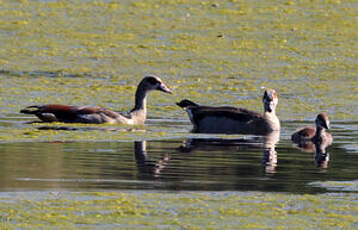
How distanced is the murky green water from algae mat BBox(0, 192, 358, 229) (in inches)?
0.6

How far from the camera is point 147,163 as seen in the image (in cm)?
1130

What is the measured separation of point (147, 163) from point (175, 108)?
20.5 feet

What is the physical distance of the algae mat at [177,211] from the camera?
8039 millimetres

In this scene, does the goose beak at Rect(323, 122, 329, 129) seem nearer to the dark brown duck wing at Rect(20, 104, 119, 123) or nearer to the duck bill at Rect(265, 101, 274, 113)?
the duck bill at Rect(265, 101, 274, 113)

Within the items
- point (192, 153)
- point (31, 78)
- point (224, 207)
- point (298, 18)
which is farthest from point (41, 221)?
point (298, 18)

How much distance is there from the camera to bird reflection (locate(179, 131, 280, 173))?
12.4 meters

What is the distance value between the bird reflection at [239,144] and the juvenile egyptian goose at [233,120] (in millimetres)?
371

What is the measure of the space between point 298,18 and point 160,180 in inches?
620

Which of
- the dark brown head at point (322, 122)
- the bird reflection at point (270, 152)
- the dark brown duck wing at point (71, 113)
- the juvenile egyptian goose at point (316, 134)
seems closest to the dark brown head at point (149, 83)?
the dark brown duck wing at point (71, 113)

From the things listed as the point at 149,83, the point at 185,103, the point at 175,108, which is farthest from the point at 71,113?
the point at 175,108

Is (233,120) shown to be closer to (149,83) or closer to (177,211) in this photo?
(149,83)

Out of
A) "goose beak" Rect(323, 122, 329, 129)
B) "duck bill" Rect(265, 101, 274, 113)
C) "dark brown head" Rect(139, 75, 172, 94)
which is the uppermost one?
"dark brown head" Rect(139, 75, 172, 94)

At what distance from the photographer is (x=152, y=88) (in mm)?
17062

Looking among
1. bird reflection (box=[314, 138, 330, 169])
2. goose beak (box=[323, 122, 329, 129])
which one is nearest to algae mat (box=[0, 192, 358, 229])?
bird reflection (box=[314, 138, 330, 169])
